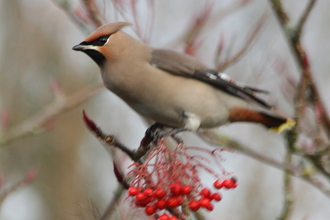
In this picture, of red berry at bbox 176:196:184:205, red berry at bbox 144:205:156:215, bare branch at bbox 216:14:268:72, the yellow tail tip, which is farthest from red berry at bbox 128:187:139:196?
bare branch at bbox 216:14:268:72

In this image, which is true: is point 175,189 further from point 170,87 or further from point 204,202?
point 170,87

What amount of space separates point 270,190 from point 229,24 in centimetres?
243

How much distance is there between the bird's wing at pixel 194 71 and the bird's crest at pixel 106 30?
0.37m

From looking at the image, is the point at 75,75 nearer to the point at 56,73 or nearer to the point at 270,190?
the point at 56,73

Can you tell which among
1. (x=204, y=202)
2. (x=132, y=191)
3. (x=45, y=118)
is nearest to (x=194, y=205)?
(x=204, y=202)

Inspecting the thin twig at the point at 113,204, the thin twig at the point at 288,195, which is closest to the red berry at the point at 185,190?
the thin twig at the point at 113,204

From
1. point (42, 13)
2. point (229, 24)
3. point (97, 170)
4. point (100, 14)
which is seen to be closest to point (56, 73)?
point (42, 13)

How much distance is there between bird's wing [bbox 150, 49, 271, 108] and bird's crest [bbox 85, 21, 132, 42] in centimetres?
37

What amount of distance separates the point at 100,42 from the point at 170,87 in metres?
0.56

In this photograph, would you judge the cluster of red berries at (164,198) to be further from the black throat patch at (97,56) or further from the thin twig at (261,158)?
the black throat patch at (97,56)

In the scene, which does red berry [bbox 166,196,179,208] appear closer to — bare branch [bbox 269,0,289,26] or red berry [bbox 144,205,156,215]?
red berry [bbox 144,205,156,215]

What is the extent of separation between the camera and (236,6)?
13.9 feet

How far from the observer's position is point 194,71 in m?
3.87

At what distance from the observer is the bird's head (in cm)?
340
